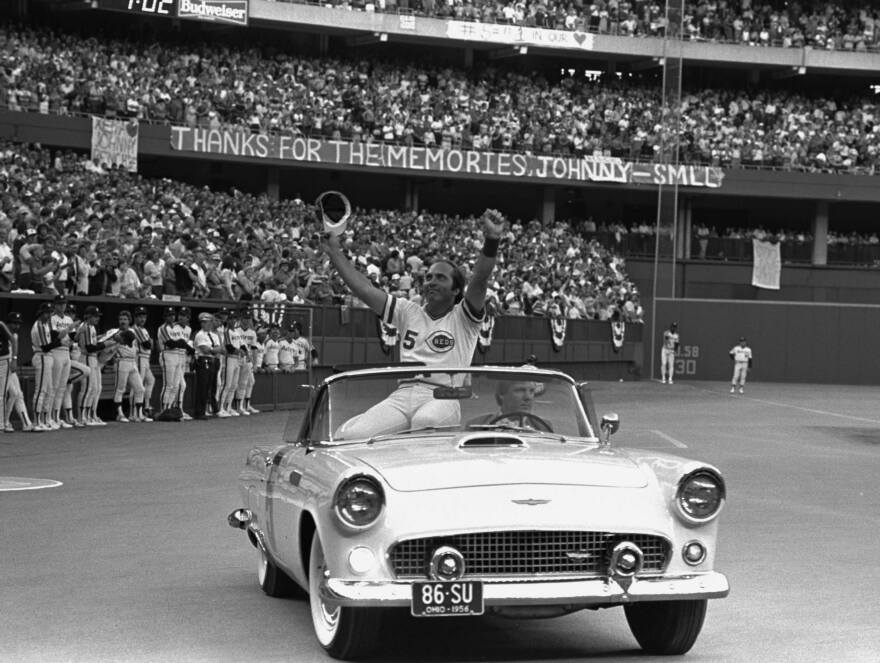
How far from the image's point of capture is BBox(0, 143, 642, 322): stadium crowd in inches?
933

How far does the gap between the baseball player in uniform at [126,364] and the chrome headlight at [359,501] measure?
16.6 metres

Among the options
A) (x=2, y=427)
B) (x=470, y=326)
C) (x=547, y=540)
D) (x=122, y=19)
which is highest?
(x=122, y=19)

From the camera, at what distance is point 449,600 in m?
6.24

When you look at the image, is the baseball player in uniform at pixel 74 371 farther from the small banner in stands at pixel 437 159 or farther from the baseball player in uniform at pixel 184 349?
the small banner in stands at pixel 437 159

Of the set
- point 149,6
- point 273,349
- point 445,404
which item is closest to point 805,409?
point 273,349

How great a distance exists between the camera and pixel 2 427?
20781 millimetres

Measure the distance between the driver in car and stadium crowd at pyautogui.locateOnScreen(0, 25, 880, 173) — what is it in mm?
35404

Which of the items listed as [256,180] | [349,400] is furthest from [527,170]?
[349,400]

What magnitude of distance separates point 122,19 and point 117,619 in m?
44.1

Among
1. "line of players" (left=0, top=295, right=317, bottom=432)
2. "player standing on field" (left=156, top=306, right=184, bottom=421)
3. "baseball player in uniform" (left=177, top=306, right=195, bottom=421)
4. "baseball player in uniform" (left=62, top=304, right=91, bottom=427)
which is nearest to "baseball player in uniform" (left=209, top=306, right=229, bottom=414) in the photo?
Answer: "line of players" (left=0, top=295, right=317, bottom=432)

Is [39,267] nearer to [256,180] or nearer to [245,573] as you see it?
[245,573]

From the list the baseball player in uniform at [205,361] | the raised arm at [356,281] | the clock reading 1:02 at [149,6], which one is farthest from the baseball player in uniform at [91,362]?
the clock reading 1:02 at [149,6]

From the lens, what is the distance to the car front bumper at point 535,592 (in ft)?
20.5

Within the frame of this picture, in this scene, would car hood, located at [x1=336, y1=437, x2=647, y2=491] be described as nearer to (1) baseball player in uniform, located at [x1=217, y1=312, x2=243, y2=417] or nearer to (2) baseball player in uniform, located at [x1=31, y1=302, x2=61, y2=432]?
(2) baseball player in uniform, located at [x1=31, y1=302, x2=61, y2=432]
